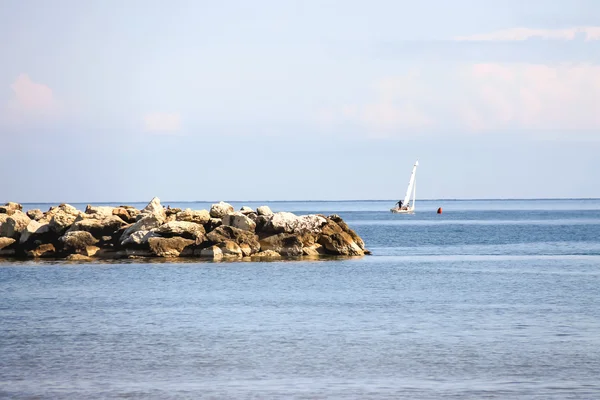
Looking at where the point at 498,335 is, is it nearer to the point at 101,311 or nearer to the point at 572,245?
the point at 101,311

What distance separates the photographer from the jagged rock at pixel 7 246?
5606cm

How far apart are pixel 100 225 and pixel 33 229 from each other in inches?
182

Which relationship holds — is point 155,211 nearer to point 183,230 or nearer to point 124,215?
point 183,230

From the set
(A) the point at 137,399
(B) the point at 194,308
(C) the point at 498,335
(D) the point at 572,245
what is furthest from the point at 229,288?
(D) the point at 572,245

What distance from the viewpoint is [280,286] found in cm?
3794

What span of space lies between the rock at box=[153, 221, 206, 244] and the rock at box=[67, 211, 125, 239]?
3.45 m

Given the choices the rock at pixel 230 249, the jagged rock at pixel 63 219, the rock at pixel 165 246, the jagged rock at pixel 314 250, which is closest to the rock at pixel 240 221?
the rock at pixel 230 249

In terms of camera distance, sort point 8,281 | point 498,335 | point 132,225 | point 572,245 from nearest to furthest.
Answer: point 498,335
point 8,281
point 132,225
point 572,245

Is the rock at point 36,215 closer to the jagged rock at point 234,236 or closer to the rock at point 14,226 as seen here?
the rock at point 14,226

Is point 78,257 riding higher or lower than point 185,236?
lower

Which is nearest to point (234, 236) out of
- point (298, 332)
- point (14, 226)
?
point (14, 226)

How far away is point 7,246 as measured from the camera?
56.3 metres

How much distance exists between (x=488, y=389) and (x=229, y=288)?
68.2 ft

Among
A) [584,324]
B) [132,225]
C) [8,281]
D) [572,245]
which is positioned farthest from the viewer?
[572,245]
